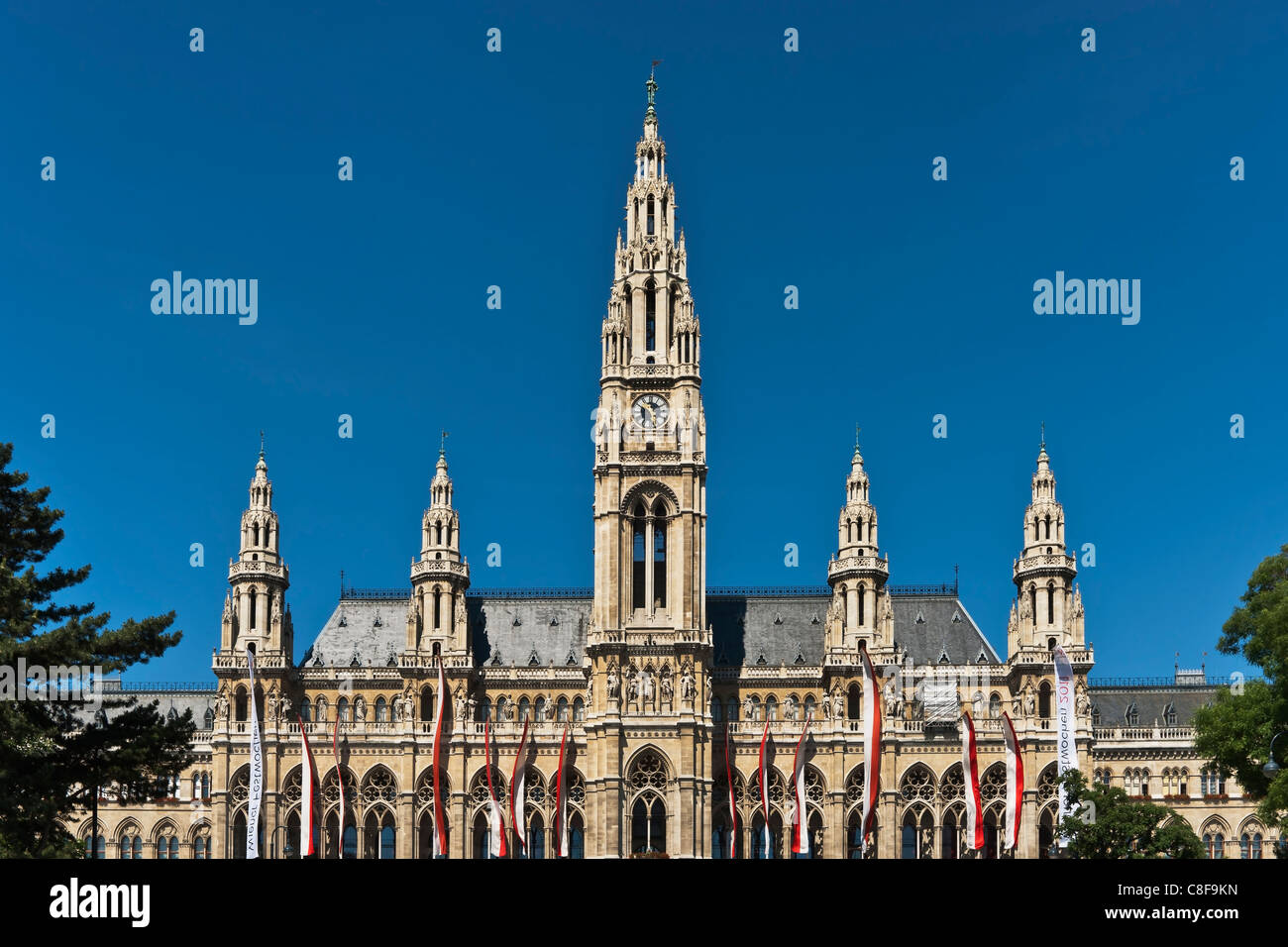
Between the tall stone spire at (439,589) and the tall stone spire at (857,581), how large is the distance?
2720 centimetres

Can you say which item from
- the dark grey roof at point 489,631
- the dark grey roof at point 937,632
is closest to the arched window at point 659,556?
the dark grey roof at point 489,631

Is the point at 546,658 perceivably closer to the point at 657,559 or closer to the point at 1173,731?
the point at 657,559

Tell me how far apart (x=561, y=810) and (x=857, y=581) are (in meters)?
28.6

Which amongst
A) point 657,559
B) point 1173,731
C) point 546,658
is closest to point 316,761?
point 546,658

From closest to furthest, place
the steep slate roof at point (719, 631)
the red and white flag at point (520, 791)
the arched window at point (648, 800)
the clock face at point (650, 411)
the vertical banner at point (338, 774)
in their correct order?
the red and white flag at point (520, 791)
the vertical banner at point (338, 774)
the arched window at point (648, 800)
the clock face at point (650, 411)
the steep slate roof at point (719, 631)

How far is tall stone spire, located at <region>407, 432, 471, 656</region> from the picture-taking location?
120250 mm

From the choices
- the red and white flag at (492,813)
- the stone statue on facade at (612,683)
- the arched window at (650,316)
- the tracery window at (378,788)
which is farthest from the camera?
the arched window at (650,316)

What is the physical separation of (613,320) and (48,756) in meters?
73.0

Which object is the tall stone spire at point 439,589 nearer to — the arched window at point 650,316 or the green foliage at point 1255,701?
the arched window at point 650,316

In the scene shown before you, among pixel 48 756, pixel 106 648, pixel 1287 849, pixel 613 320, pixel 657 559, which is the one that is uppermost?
pixel 613 320

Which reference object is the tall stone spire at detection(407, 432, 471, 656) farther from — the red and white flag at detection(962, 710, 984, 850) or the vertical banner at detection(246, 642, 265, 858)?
the red and white flag at detection(962, 710, 984, 850)

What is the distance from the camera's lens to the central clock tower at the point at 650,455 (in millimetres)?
115375
